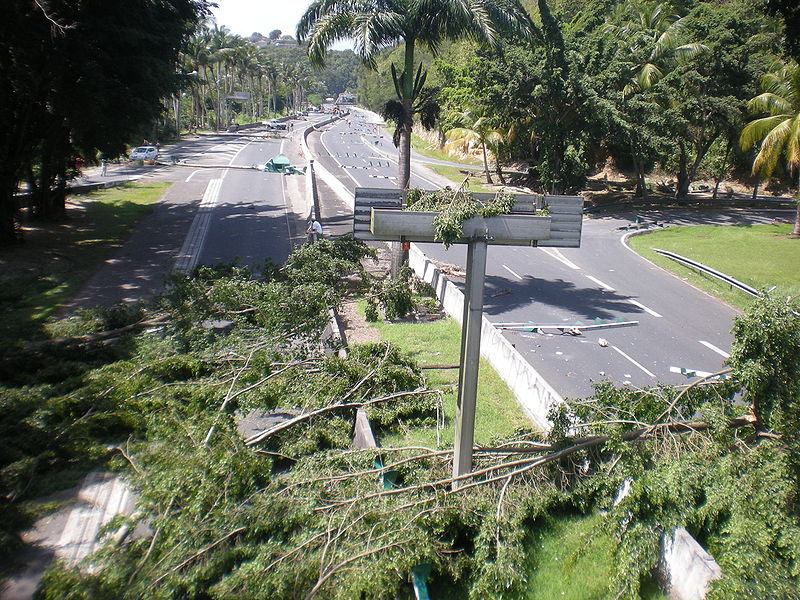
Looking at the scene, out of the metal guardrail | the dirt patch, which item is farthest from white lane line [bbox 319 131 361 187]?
the dirt patch

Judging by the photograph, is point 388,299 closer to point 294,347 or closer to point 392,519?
point 294,347

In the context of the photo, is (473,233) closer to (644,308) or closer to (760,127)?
(644,308)

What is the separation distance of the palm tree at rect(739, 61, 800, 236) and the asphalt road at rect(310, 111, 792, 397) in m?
6.73

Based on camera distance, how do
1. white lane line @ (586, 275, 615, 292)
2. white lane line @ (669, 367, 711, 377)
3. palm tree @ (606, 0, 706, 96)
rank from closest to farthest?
white lane line @ (669, 367, 711, 377) → white lane line @ (586, 275, 615, 292) → palm tree @ (606, 0, 706, 96)

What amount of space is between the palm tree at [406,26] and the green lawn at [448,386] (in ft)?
19.7

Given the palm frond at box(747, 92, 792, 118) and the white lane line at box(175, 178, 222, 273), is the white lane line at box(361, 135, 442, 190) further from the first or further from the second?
the palm frond at box(747, 92, 792, 118)

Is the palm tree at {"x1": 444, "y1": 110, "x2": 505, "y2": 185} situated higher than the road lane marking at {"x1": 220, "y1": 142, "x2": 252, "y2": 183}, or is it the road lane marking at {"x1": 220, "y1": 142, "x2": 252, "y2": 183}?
the palm tree at {"x1": 444, "y1": 110, "x2": 505, "y2": 185}

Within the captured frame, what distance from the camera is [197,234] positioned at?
84.5ft

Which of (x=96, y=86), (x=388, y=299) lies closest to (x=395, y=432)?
(x=388, y=299)

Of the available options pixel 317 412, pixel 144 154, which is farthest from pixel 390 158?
pixel 317 412

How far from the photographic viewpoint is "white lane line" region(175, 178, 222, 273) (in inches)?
837

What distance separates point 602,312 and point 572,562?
37.5ft

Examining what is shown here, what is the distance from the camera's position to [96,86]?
19.2m

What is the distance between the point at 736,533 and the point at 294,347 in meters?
8.33
